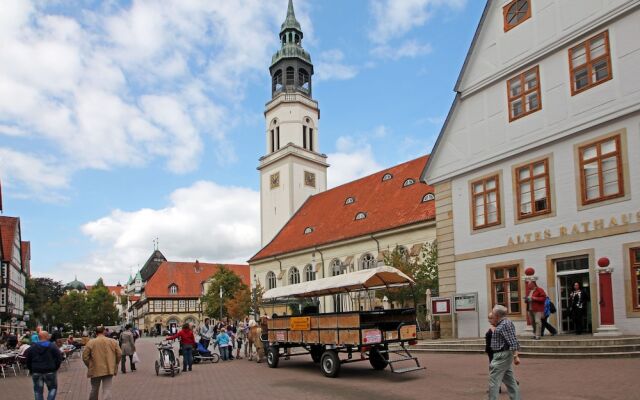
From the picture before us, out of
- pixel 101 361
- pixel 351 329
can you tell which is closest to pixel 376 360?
pixel 351 329

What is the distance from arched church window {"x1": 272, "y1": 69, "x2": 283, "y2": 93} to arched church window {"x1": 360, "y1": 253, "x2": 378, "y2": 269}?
25.0m

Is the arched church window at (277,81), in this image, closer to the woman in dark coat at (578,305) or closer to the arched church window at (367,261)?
the arched church window at (367,261)

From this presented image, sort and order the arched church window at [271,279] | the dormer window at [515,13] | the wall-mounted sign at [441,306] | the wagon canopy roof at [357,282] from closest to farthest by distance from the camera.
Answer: the wagon canopy roof at [357,282] < the dormer window at [515,13] < the wall-mounted sign at [441,306] < the arched church window at [271,279]

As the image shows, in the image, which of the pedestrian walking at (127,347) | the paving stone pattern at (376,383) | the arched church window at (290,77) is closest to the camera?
the paving stone pattern at (376,383)

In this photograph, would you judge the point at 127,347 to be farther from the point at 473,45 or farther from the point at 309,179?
the point at 309,179

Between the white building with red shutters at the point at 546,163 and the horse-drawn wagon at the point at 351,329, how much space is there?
213 inches

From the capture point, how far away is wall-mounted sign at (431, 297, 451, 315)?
2267 cm

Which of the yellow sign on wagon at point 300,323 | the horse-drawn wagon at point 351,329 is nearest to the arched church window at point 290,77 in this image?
the horse-drawn wagon at point 351,329

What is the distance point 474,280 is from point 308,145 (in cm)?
4084

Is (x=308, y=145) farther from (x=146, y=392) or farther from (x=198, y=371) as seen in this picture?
(x=146, y=392)

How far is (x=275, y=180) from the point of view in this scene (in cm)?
6050

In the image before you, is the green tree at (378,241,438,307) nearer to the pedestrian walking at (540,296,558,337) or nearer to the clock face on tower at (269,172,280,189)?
the pedestrian walking at (540,296,558,337)

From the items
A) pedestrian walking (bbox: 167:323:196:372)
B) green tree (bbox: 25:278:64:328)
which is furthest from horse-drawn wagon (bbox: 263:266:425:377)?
green tree (bbox: 25:278:64:328)

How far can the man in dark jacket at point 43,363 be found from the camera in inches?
437
